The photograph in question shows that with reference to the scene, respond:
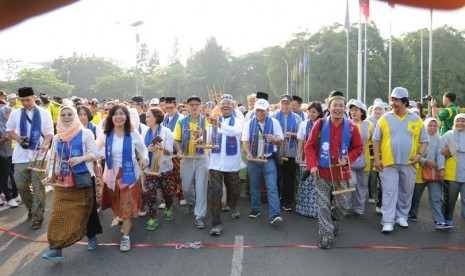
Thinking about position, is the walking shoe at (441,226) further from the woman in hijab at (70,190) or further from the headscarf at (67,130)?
the headscarf at (67,130)

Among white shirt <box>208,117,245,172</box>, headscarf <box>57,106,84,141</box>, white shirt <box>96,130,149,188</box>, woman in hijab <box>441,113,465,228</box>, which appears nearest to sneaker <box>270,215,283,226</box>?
white shirt <box>208,117,245,172</box>

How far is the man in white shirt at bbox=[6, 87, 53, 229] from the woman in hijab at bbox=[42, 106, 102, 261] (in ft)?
4.11

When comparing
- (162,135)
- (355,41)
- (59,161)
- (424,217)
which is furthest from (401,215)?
(355,41)

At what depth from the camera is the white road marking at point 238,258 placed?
4203mm

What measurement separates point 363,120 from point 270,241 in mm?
2522

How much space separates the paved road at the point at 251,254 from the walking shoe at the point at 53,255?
7cm

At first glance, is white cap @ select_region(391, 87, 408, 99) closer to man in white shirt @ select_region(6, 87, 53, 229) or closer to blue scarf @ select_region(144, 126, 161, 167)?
blue scarf @ select_region(144, 126, 161, 167)

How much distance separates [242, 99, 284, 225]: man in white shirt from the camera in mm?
5863

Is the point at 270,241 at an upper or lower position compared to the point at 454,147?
lower

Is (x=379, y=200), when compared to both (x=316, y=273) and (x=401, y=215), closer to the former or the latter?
(x=401, y=215)

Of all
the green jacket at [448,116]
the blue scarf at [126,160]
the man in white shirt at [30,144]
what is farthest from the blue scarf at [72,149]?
the green jacket at [448,116]

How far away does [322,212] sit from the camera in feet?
16.2

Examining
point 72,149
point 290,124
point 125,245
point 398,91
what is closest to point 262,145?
point 290,124

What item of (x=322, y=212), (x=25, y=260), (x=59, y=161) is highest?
(x=59, y=161)
